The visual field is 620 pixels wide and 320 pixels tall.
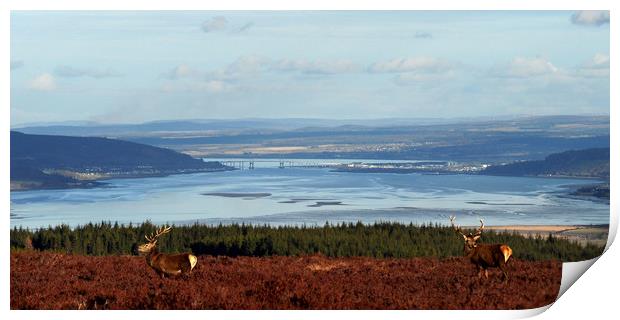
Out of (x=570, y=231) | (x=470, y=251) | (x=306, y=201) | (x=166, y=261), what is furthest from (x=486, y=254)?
(x=166, y=261)

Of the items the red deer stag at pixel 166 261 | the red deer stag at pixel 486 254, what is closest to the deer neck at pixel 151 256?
the red deer stag at pixel 166 261

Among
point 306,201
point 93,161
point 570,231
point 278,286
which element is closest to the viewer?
point 278,286

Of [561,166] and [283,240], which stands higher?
[561,166]

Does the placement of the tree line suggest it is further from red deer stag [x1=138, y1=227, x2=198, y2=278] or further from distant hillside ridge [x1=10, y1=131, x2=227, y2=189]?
red deer stag [x1=138, y1=227, x2=198, y2=278]

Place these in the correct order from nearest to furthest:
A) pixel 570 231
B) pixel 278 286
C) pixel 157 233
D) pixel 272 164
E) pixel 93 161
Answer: pixel 278 286 < pixel 157 233 < pixel 570 231 < pixel 93 161 < pixel 272 164

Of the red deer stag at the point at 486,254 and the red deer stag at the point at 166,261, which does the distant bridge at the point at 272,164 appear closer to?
the red deer stag at the point at 166,261

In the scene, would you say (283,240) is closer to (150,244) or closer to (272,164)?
(272,164)

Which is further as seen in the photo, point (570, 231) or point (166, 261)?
point (570, 231)
